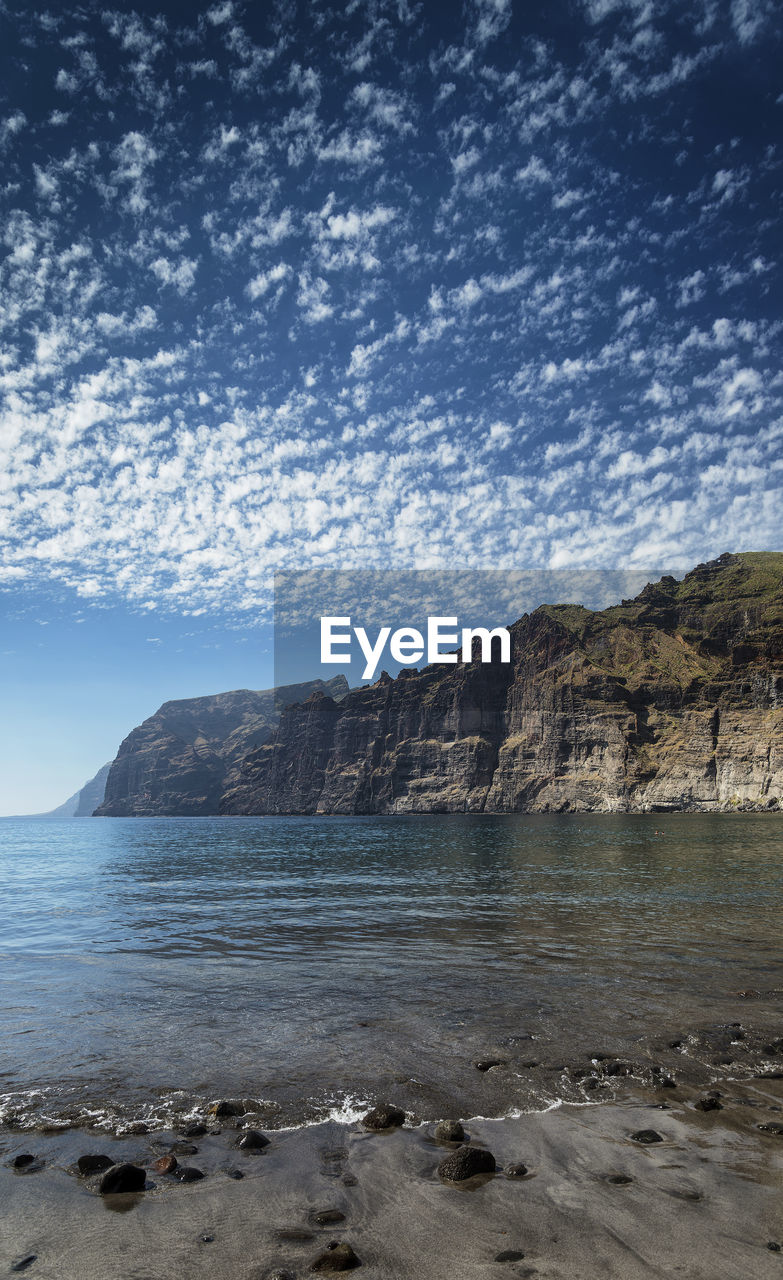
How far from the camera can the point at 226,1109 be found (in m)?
8.38

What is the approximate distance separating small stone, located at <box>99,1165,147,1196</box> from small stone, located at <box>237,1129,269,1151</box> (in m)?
1.23

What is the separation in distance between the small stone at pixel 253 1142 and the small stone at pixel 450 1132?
6.95ft

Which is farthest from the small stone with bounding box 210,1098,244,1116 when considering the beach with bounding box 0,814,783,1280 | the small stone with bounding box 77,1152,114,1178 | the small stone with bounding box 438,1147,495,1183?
the small stone with bounding box 438,1147,495,1183

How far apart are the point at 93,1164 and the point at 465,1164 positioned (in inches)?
167

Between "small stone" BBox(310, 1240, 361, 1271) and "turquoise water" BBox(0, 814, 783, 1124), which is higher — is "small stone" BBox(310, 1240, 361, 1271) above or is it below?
above

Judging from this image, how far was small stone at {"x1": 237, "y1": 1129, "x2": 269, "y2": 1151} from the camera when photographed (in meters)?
7.38

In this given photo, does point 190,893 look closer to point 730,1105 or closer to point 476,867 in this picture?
point 476,867

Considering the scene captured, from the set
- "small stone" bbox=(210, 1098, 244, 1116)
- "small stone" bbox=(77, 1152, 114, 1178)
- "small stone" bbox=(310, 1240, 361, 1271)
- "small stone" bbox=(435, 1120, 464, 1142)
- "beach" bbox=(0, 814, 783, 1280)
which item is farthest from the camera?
"small stone" bbox=(210, 1098, 244, 1116)

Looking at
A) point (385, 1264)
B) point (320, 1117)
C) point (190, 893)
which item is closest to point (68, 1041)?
point (320, 1117)

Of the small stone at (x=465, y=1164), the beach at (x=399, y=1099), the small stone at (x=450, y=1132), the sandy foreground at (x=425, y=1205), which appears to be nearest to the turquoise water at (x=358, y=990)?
the beach at (x=399, y=1099)

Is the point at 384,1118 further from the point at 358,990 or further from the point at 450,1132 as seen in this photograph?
the point at 358,990

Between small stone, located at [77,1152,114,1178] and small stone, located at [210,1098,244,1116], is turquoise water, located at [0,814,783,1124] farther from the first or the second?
small stone, located at [77,1152,114,1178]

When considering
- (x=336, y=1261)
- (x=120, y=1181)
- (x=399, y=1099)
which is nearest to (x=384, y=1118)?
(x=399, y=1099)

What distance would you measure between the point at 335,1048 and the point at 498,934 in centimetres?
1187
